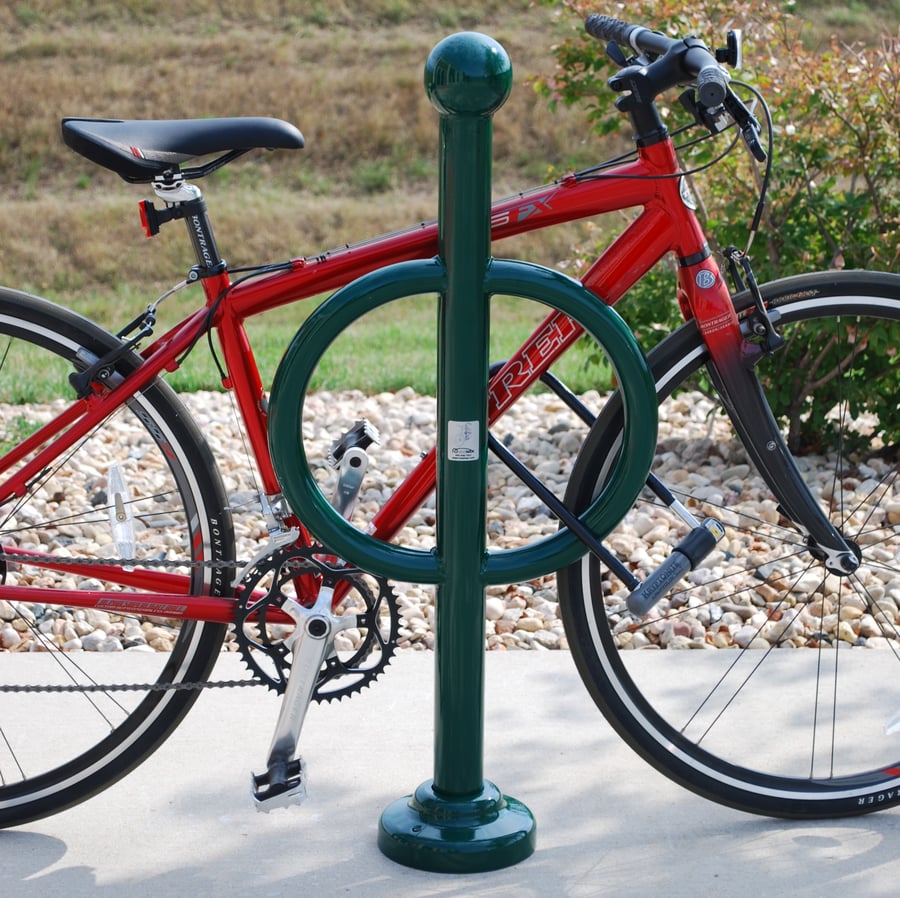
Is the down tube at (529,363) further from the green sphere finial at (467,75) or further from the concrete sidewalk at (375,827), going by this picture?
the concrete sidewalk at (375,827)

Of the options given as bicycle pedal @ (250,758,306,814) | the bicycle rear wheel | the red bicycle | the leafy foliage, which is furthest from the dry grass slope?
bicycle pedal @ (250,758,306,814)

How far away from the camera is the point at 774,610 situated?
3.20 meters

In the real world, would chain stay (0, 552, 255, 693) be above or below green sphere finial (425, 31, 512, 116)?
below

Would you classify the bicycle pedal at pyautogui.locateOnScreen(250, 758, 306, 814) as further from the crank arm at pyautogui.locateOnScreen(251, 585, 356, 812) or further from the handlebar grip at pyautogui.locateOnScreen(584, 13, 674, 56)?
the handlebar grip at pyautogui.locateOnScreen(584, 13, 674, 56)

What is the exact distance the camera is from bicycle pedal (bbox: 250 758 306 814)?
219cm

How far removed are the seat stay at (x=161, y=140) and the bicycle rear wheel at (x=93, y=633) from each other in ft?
0.98

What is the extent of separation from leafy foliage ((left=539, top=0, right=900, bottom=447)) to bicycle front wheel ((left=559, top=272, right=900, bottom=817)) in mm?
44

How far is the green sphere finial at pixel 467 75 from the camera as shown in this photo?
190 centimetres

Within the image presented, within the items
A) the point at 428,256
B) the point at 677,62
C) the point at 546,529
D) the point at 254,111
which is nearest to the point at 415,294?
the point at 428,256

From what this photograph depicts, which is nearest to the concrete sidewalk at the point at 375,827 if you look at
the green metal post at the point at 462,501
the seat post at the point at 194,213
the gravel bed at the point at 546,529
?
the green metal post at the point at 462,501

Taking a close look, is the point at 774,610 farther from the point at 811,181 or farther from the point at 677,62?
the point at 811,181

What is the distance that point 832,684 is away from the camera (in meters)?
2.88

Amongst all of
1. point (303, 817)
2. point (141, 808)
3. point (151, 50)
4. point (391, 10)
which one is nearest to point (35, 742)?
point (141, 808)

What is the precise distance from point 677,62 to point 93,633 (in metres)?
2.09
